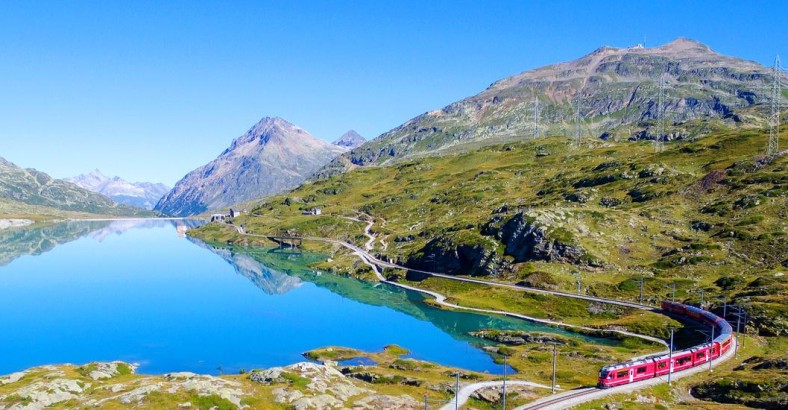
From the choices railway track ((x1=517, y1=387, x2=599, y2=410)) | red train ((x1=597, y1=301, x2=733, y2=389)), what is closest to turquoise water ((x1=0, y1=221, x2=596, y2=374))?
railway track ((x1=517, y1=387, x2=599, y2=410))

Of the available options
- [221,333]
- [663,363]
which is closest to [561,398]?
[663,363]

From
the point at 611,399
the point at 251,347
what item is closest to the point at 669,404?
the point at 611,399

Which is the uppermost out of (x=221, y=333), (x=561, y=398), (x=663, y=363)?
(x=663, y=363)

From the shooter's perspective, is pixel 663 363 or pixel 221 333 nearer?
pixel 663 363

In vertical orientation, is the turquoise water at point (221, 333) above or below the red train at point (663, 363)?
below

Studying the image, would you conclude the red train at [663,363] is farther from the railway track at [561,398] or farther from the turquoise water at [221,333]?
the turquoise water at [221,333]

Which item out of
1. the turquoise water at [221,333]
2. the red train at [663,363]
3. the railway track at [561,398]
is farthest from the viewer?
the turquoise water at [221,333]

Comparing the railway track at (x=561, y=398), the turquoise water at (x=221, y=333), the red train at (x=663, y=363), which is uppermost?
the red train at (x=663, y=363)

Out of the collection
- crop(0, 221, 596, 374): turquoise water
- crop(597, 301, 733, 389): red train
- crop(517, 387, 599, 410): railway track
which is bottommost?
crop(0, 221, 596, 374): turquoise water

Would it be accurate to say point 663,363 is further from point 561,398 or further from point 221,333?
point 221,333

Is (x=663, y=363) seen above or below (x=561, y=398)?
above

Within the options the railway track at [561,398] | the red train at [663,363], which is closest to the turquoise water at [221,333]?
the railway track at [561,398]

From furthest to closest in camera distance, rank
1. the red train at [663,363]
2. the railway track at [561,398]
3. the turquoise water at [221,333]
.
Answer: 1. the turquoise water at [221,333]
2. the red train at [663,363]
3. the railway track at [561,398]

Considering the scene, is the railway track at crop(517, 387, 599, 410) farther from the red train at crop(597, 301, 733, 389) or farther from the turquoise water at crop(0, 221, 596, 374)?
the turquoise water at crop(0, 221, 596, 374)
